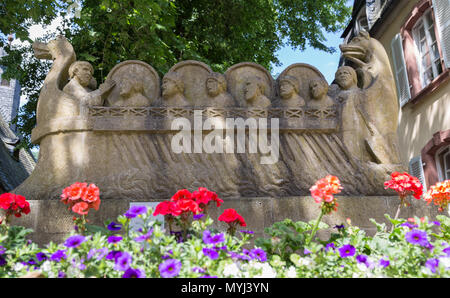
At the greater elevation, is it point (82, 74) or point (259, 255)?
point (82, 74)

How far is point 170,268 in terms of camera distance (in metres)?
2.04

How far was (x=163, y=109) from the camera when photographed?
484 cm

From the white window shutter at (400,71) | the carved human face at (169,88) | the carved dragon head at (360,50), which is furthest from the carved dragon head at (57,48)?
the white window shutter at (400,71)

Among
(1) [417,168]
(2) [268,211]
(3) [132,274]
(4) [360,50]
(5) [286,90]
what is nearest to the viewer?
(3) [132,274]

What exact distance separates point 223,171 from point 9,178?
47.0ft

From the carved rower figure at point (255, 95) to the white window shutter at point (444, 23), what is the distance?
18.3 ft

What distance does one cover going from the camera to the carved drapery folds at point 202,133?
4602 mm

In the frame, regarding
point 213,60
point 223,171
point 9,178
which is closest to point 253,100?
point 223,171

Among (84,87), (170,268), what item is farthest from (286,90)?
(170,268)

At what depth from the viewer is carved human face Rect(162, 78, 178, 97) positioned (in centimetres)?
495

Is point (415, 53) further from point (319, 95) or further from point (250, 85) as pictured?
point (250, 85)

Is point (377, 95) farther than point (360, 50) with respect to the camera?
No

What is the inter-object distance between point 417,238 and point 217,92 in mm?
3154

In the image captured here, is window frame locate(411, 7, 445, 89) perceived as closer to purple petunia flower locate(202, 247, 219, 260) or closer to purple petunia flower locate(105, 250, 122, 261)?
purple petunia flower locate(202, 247, 219, 260)
